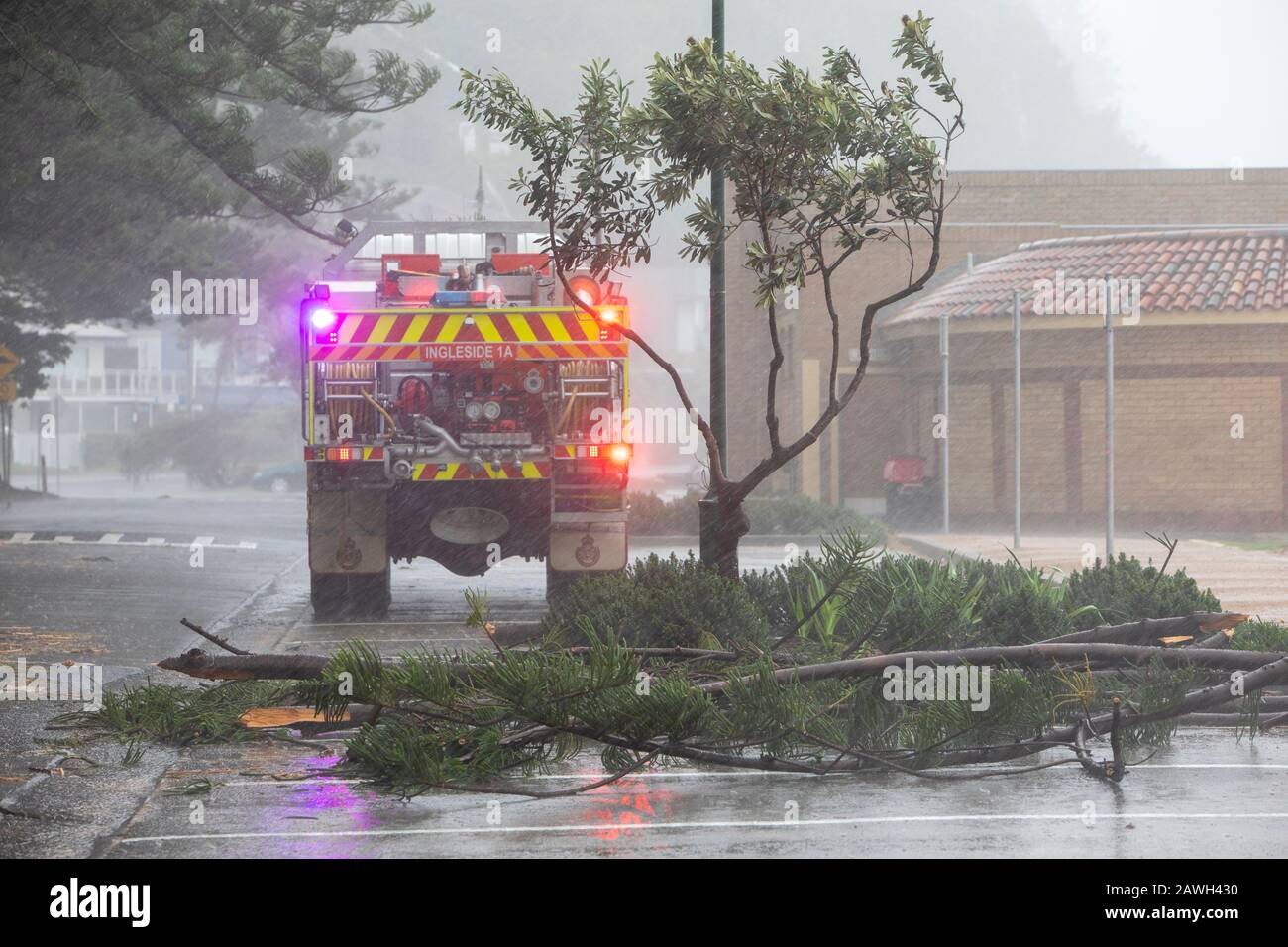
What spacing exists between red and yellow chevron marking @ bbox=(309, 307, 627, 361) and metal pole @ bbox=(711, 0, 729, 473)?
49.6 inches

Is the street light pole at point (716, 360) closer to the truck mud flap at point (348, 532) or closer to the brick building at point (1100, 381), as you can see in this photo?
the truck mud flap at point (348, 532)

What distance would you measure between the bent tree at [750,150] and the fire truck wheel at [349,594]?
4817 mm

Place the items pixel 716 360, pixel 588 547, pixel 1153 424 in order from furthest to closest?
pixel 1153 424 → pixel 588 547 → pixel 716 360

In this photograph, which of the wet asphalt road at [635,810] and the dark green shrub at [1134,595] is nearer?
the wet asphalt road at [635,810]

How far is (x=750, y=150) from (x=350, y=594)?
21.7 ft

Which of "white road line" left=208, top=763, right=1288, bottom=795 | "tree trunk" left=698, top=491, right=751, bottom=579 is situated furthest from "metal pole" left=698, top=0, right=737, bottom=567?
"white road line" left=208, top=763, right=1288, bottom=795

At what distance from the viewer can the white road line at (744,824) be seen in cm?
757

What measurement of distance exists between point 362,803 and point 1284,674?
5.12 m

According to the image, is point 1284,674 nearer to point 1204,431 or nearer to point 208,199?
point 1204,431

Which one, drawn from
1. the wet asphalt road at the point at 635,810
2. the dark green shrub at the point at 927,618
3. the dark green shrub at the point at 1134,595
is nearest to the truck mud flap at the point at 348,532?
the wet asphalt road at the point at 635,810

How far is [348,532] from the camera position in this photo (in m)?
16.0

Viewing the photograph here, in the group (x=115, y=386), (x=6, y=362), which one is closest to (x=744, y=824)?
(x=6, y=362)

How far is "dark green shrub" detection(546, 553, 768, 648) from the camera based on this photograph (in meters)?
10.9

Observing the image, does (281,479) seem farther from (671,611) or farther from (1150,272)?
(671,611)
